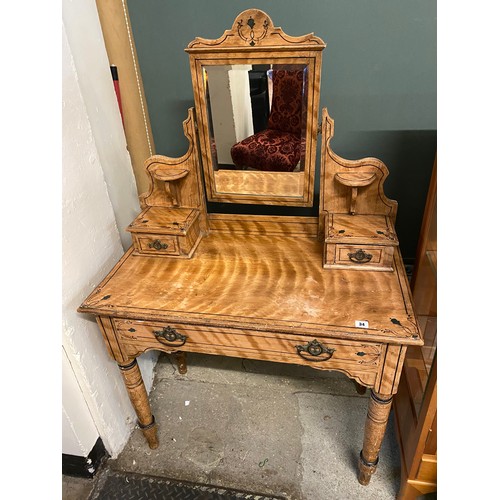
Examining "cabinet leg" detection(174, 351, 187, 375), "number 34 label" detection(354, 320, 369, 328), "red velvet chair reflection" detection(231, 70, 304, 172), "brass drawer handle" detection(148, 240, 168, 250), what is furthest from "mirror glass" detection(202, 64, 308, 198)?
"cabinet leg" detection(174, 351, 187, 375)

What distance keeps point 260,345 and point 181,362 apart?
0.90m

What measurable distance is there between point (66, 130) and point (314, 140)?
84 cm

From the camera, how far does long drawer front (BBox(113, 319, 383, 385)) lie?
1.20m

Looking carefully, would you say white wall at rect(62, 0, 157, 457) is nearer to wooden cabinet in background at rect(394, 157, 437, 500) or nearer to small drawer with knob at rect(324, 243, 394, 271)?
small drawer with knob at rect(324, 243, 394, 271)

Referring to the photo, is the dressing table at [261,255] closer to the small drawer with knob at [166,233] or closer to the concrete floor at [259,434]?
the small drawer with knob at [166,233]

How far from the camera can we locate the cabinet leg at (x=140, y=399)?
1.49 meters

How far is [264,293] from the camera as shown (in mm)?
1302

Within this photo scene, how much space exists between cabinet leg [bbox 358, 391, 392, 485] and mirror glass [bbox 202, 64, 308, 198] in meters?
0.77

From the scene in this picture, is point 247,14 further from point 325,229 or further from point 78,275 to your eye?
point 78,275

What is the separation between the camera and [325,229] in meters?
1.41

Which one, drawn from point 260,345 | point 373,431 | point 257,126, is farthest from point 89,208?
point 373,431
